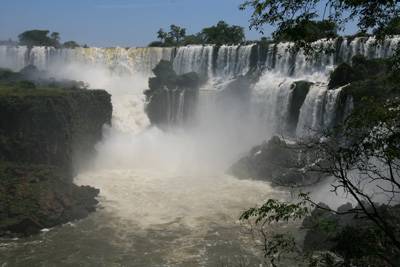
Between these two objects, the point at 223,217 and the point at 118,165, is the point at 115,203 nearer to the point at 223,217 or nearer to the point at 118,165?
the point at 223,217

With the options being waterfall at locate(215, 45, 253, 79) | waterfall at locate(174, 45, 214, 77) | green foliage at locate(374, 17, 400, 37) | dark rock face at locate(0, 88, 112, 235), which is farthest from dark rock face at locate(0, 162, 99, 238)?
waterfall at locate(174, 45, 214, 77)

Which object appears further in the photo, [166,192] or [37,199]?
[166,192]

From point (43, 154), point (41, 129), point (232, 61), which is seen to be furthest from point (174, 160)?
point (232, 61)

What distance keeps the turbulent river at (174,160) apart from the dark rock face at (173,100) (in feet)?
2.59

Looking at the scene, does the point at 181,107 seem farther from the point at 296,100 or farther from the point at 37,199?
the point at 37,199

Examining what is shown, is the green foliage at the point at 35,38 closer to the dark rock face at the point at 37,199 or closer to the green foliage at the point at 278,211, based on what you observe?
the dark rock face at the point at 37,199

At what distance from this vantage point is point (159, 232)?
67.3 feet

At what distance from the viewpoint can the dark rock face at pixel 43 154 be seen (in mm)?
21625

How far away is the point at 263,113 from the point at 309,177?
965 centimetres

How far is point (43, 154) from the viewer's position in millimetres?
27203

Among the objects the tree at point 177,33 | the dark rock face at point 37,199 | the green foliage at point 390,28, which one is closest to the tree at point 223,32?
the tree at point 177,33

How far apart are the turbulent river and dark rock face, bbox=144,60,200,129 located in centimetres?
79

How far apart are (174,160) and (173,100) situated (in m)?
7.67

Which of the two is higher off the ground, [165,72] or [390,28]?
[390,28]
